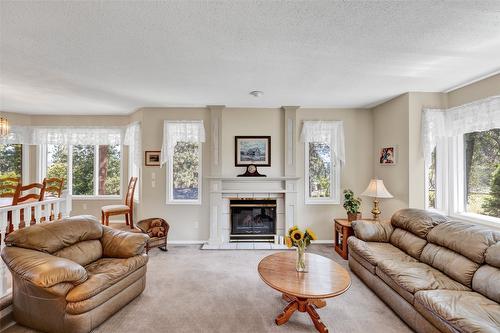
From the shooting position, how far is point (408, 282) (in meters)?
2.16

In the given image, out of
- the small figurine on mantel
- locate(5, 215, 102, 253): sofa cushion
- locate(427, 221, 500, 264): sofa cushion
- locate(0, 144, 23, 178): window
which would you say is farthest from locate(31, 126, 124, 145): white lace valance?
locate(427, 221, 500, 264): sofa cushion

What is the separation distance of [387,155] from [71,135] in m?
6.63

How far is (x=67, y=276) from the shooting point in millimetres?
1917

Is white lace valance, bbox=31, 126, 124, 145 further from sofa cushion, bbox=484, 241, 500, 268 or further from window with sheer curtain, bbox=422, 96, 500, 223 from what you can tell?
sofa cushion, bbox=484, 241, 500, 268

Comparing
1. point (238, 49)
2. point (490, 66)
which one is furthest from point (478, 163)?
point (238, 49)

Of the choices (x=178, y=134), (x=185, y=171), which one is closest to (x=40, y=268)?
(x=185, y=171)

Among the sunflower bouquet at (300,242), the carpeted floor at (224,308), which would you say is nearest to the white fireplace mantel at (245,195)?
the carpeted floor at (224,308)

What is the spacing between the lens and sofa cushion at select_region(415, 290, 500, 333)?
1585 mm

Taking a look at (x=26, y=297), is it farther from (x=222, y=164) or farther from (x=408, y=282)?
(x=408, y=282)

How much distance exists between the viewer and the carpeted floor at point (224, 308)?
2.11m

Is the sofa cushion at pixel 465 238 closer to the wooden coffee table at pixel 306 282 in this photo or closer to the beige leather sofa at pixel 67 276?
the wooden coffee table at pixel 306 282

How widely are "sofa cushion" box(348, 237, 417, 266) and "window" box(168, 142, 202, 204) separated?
2.89 meters

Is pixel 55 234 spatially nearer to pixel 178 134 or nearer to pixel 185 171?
pixel 185 171

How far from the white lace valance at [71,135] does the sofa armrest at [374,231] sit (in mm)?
5375
